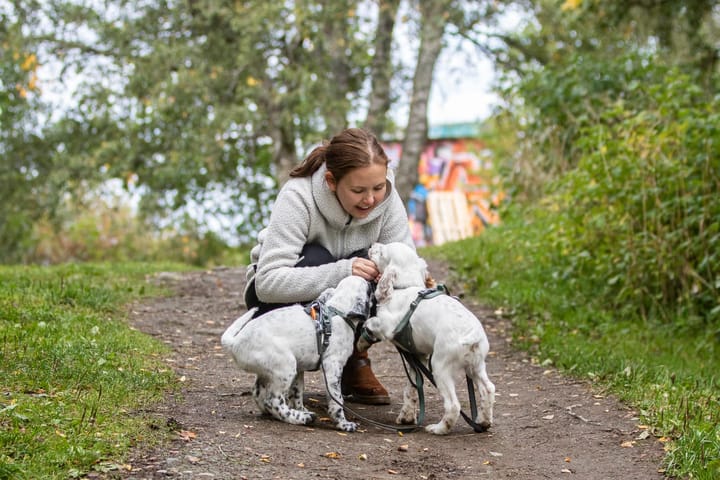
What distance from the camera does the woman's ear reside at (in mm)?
4934

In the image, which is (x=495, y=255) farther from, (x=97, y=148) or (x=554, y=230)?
(x=97, y=148)

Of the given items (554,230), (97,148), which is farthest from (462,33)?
(554,230)

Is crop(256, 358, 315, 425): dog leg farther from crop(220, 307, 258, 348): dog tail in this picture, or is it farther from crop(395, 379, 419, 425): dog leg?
crop(395, 379, 419, 425): dog leg

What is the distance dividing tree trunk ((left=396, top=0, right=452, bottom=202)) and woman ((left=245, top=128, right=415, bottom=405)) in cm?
949

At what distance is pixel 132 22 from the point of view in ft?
49.8

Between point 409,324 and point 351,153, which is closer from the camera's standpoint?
point 409,324

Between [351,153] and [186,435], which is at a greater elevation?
[351,153]

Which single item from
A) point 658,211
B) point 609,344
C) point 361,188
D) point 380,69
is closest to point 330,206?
point 361,188

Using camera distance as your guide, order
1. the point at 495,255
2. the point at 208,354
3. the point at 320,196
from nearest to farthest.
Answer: the point at 320,196
the point at 208,354
the point at 495,255

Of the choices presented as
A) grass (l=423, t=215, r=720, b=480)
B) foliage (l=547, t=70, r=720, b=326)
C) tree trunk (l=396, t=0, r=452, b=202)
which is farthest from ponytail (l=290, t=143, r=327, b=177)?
tree trunk (l=396, t=0, r=452, b=202)

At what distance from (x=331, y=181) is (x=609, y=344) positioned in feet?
11.2

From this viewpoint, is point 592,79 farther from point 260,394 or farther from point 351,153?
point 260,394

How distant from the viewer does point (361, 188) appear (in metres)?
4.83

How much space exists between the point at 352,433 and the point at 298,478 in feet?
3.08
